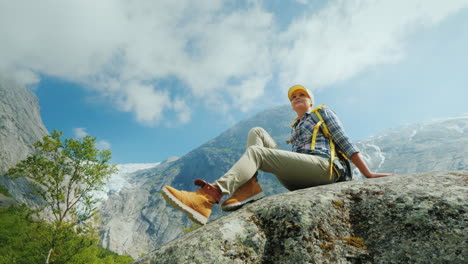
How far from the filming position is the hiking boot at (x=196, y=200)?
412 centimetres

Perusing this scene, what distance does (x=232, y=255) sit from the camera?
A: 3.11 metres

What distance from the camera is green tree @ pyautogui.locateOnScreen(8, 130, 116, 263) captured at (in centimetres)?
2275

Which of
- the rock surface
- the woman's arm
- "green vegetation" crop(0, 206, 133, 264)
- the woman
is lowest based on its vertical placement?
the rock surface

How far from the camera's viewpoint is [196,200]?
4.27m

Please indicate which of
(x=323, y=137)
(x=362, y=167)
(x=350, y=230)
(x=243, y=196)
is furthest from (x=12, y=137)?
(x=350, y=230)

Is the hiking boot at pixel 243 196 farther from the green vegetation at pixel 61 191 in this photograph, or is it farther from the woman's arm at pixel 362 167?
the green vegetation at pixel 61 191

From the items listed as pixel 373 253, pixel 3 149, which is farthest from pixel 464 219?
pixel 3 149

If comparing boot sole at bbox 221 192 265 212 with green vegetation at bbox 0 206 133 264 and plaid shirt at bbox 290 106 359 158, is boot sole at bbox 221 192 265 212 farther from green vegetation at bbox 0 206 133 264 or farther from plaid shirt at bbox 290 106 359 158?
green vegetation at bbox 0 206 133 264

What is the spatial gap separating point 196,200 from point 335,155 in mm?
3395

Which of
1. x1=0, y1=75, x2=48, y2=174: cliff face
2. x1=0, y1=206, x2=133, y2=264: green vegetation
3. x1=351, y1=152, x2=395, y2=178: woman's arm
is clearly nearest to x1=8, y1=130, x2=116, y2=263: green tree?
x1=0, y1=206, x2=133, y2=264: green vegetation

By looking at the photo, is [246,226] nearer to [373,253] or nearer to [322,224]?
[322,224]

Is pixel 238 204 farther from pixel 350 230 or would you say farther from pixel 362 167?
pixel 362 167

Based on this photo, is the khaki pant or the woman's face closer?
the khaki pant

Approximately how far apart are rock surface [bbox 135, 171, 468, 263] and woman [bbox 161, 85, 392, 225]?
642mm
